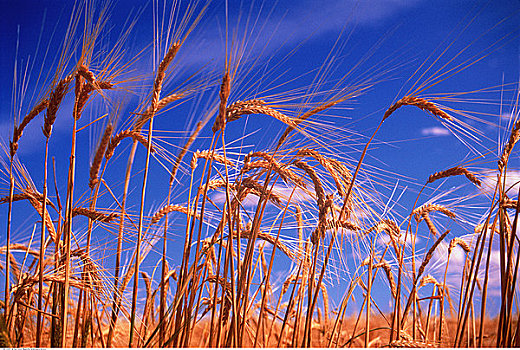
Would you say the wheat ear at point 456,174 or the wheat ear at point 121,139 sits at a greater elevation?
the wheat ear at point 121,139

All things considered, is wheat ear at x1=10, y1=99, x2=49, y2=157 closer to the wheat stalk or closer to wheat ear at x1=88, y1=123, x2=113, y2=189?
wheat ear at x1=88, y1=123, x2=113, y2=189

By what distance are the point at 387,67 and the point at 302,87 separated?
1.72ft

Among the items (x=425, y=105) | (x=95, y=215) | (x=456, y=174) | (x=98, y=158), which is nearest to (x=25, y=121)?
(x=98, y=158)

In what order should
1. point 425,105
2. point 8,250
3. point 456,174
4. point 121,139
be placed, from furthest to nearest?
1. point 456,174
2. point 121,139
3. point 425,105
4. point 8,250

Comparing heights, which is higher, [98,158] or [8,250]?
[98,158]

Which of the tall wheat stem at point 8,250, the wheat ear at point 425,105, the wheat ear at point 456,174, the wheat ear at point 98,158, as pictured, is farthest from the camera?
the wheat ear at point 456,174

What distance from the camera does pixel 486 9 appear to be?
3012 mm

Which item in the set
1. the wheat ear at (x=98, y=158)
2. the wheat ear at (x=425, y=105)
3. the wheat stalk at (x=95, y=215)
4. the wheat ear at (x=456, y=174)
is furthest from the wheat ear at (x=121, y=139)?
the wheat ear at (x=456, y=174)

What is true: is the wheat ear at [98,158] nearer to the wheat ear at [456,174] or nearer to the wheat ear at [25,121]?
the wheat ear at [25,121]

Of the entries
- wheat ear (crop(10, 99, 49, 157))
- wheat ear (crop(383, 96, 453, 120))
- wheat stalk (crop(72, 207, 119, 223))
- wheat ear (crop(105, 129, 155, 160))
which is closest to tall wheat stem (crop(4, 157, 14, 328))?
wheat ear (crop(10, 99, 49, 157))

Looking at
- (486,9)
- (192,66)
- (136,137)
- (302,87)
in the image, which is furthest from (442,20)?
(136,137)

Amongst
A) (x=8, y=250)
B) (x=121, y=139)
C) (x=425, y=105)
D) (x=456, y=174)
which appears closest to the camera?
(x=8, y=250)

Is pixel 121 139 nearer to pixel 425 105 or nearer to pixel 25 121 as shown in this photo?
pixel 25 121

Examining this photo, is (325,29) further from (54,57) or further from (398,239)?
(54,57)
